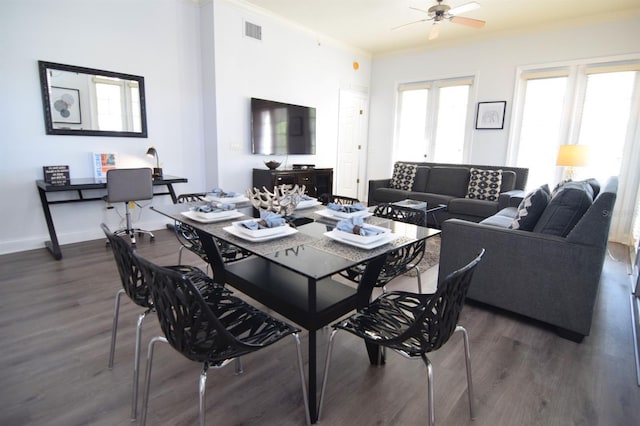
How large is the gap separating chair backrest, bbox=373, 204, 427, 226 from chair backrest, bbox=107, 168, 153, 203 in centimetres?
253

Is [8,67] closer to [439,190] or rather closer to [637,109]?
[439,190]

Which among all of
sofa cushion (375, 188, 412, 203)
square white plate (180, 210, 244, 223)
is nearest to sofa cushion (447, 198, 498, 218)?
sofa cushion (375, 188, 412, 203)

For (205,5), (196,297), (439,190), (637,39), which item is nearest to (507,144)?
(439,190)

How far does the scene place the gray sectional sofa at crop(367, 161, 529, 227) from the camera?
4477mm

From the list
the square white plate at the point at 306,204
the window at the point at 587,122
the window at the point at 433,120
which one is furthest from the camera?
the window at the point at 433,120

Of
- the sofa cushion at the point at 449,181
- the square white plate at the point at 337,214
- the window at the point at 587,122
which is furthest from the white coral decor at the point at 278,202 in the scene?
the window at the point at 587,122

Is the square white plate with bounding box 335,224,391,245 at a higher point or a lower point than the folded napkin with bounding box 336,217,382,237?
lower

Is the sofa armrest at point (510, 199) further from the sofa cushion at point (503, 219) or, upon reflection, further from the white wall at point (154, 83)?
the white wall at point (154, 83)

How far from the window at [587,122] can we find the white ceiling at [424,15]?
0.62 m

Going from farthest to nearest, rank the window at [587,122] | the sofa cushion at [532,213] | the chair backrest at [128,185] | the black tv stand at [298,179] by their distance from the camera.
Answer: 1. the black tv stand at [298,179]
2. the window at [587,122]
3. the chair backrest at [128,185]
4. the sofa cushion at [532,213]

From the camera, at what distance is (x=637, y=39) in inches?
168

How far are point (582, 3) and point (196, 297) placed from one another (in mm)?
5492

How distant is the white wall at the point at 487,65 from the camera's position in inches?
177

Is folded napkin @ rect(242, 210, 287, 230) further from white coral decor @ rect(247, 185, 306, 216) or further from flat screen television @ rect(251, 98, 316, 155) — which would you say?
flat screen television @ rect(251, 98, 316, 155)
